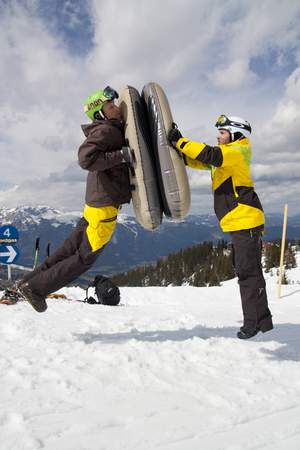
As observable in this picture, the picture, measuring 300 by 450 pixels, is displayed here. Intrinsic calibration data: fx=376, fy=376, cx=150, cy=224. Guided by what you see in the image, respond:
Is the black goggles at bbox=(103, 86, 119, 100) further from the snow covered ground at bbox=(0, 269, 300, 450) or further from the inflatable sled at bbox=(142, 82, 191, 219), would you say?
the snow covered ground at bbox=(0, 269, 300, 450)

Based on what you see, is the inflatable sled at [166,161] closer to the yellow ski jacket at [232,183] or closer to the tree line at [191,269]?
the yellow ski jacket at [232,183]

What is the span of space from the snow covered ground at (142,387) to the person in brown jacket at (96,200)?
22.7 inches

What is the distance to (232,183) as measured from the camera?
165 inches

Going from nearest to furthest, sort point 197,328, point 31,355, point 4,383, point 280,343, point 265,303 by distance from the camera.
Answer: point 4,383 < point 31,355 < point 265,303 < point 280,343 < point 197,328

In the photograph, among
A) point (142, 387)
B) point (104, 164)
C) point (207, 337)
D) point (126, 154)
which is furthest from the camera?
point (207, 337)

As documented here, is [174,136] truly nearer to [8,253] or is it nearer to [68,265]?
[68,265]

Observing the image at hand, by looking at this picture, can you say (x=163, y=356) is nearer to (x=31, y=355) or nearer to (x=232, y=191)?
(x=31, y=355)

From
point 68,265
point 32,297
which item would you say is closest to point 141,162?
point 68,265

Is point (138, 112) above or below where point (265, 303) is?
above

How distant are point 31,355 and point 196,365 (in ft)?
4.92

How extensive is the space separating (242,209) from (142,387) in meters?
2.17

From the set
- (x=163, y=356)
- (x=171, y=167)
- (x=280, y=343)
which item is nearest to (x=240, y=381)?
(x=163, y=356)

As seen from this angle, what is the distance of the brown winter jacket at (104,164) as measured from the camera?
157 inches

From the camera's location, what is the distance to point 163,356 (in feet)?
11.7
